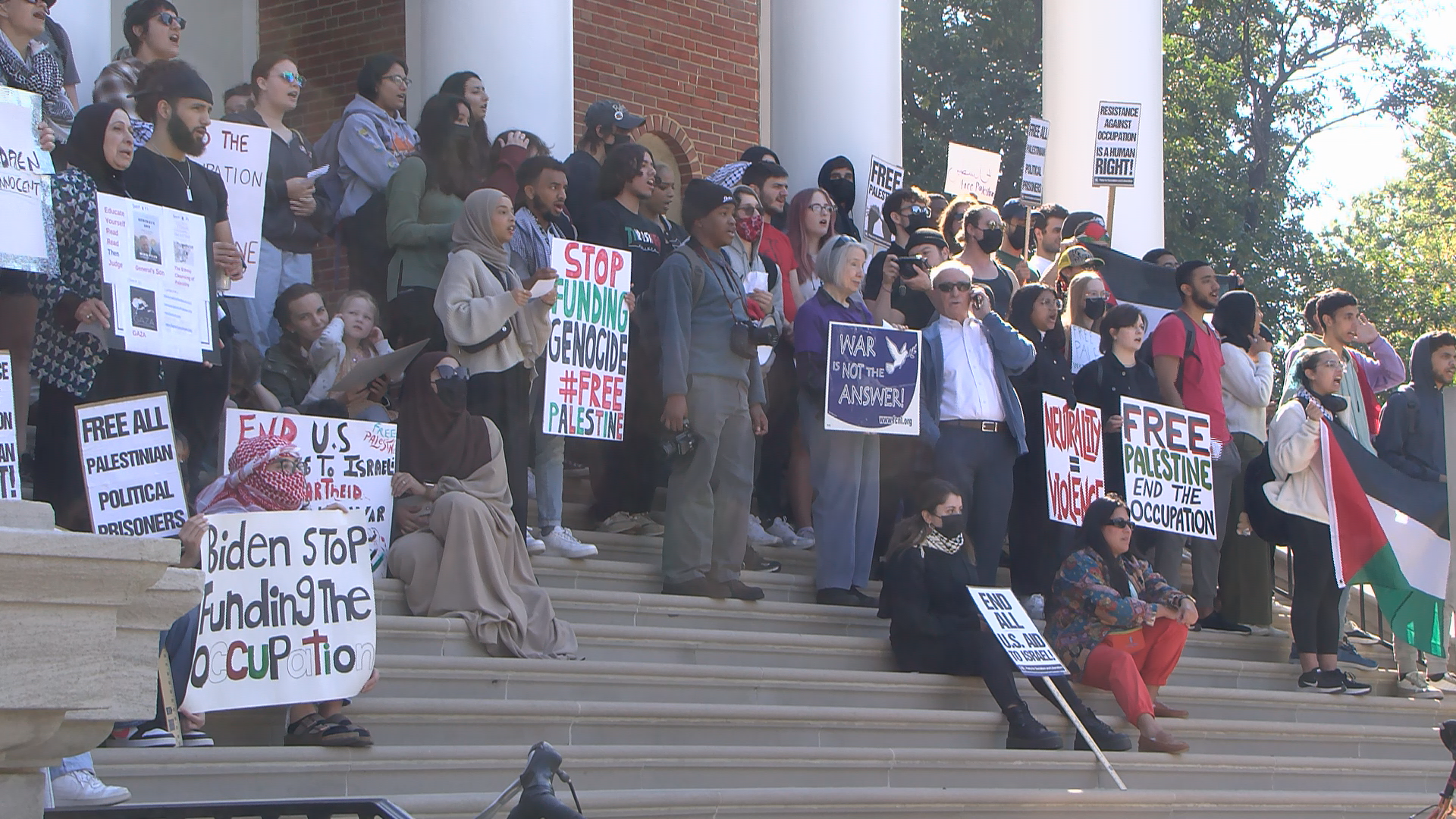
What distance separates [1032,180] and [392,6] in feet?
17.6

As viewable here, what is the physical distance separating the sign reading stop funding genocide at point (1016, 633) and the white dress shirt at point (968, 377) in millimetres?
1157

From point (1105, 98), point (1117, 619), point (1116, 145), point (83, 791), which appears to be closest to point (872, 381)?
point (1117, 619)

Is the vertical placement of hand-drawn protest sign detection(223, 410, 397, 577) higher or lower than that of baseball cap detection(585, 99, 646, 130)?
lower

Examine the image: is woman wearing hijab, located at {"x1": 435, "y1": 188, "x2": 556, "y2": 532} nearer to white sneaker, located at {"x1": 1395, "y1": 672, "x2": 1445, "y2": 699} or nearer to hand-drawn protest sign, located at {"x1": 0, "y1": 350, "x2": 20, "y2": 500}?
hand-drawn protest sign, located at {"x1": 0, "y1": 350, "x2": 20, "y2": 500}

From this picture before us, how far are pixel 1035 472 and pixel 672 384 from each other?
7.93ft

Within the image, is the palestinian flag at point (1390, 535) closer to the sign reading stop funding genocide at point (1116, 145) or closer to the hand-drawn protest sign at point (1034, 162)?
the sign reading stop funding genocide at point (1116, 145)

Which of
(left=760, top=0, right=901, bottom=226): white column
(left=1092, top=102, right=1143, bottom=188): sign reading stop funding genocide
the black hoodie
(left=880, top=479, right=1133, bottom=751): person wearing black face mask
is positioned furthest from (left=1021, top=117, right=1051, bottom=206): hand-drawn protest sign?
(left=880, top=479, right=1133, bottom=751): person wearing black face mask

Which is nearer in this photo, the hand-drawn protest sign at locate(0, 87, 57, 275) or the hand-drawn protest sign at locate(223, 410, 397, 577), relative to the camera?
the hand-drawn protest sign at locate(0, 87, 57, 275)

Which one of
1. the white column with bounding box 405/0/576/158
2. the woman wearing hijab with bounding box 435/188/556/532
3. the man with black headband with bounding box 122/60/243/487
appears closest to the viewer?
the man with black headband with bounding box 122/60/243/487

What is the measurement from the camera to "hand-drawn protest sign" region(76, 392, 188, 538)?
712 centimetres

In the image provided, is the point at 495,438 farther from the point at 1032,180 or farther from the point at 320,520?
the point at 1032,180

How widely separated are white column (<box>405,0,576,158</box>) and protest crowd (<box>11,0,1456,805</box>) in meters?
0.42

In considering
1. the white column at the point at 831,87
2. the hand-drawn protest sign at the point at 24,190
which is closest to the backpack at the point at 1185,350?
the white column at the point at 831,87

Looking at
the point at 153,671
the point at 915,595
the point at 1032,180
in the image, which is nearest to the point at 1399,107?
the point at 1032,180
